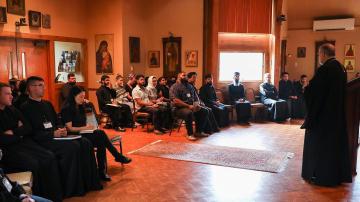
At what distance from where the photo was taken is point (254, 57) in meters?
9.90

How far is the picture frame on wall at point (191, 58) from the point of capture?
9.18 meters

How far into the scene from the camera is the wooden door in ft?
23.1

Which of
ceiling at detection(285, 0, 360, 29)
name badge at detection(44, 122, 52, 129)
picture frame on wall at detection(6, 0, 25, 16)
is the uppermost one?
ceiling at detection(285, 0, 360, 29)

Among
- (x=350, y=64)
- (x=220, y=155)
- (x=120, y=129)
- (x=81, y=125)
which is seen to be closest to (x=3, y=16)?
(x=120, y=129)

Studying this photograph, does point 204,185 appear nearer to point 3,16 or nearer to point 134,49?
point 3,16

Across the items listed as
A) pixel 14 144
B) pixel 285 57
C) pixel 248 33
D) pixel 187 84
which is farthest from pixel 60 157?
pixel 285 57

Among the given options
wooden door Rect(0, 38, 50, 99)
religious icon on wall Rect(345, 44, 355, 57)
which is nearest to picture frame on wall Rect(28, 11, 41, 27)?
wooden door Rect(0, 38, 50, 99)

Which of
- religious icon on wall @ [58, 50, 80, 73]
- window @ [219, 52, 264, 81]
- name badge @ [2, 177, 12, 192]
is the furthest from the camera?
window @ [219, 52, 264, 81]

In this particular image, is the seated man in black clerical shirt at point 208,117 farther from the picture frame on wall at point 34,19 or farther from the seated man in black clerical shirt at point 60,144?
the seated man in black clerical shirt at point 60,144

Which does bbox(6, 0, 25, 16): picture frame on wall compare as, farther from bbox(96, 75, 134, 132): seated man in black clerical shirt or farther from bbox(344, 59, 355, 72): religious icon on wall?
bbox(344, 59, 355, 72): religious icon on wall

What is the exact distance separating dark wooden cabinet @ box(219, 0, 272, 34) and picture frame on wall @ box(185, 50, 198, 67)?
94 cm

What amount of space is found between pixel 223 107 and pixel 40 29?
461 cm

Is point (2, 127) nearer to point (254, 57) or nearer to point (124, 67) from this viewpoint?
point (124, 67)

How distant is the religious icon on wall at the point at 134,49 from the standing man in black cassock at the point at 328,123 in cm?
581
